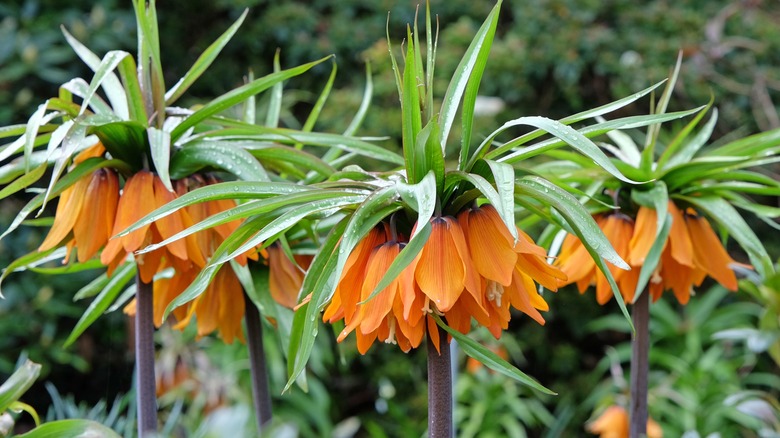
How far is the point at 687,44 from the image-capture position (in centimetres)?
349

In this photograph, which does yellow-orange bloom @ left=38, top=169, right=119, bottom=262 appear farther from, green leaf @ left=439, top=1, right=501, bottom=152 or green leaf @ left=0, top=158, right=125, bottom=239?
green leaf @ left=439, top=1, right=501, bottom=152

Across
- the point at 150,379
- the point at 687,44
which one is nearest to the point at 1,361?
the point at 150,379

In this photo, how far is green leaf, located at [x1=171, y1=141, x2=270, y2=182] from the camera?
1.03m

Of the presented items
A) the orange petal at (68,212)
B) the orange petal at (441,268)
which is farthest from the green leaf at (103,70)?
the orange petal at (441,268)

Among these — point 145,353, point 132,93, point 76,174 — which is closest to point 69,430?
point 145,353

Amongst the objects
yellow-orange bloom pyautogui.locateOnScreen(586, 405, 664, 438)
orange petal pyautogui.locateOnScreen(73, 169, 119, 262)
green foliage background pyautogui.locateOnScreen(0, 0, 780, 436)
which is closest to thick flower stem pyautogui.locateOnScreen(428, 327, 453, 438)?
orange petal pyautogui.locateOnScreen(73, 169, 119, 262)

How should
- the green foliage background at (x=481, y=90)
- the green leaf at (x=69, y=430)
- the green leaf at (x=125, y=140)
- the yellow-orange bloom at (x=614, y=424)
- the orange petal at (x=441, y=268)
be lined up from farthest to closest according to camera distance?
1. the green foliage background at (x=481, y=90)
2. the yellow-orange bloom at (x=614, y=424)
3. the green leaf at (x=125, y=140)
4. the green leaf at (x=69, y=430)
5. the orange petal at (x=441, y=268)

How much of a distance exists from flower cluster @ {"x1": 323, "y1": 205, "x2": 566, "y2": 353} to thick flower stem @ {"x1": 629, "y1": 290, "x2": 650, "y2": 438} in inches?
15.7

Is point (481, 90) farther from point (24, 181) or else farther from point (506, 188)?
point (506, 188)

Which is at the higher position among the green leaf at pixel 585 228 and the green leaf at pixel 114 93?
the green leaf at pixel 114 93

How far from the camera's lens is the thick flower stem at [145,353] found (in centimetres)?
113

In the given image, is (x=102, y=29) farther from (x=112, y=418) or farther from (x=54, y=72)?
(x=112, y=418)

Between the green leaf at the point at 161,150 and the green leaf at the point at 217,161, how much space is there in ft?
0.16

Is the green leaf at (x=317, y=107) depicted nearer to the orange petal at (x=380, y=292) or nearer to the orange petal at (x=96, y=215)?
the orange petal at (x=96, y=215)
